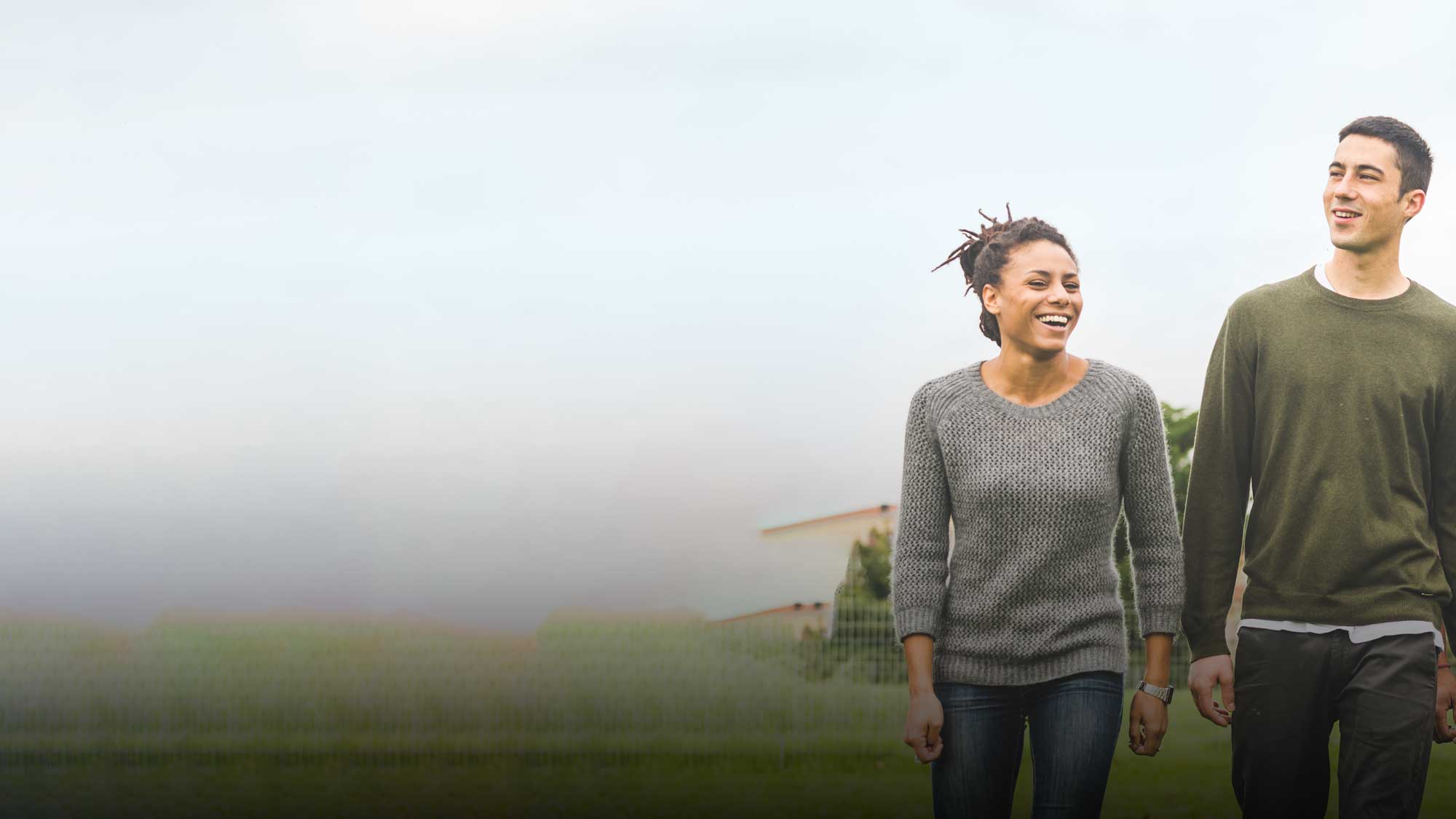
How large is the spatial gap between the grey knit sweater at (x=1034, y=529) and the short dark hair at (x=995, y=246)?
19 cm

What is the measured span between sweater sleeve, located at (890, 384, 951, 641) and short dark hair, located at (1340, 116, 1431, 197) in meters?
1.24

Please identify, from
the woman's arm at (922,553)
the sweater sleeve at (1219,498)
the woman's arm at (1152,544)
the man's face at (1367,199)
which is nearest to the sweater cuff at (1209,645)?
the sweater sleeve at (1219,498)

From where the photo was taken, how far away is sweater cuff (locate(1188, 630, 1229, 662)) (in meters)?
3.21

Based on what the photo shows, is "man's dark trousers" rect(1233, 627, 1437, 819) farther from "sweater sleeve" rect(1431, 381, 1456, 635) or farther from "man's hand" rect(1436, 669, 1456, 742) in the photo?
"sweater sleeve" rect(1431, 381, 1456, 635)

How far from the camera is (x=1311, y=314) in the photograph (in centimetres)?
324

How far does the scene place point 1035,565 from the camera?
9.64 ft

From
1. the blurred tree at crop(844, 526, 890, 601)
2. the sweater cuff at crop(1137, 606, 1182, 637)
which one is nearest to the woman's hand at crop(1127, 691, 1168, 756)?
the sweater cuff at crop(1137, 606, 1182, 637)

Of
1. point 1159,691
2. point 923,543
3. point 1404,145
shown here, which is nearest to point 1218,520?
point 1159,691

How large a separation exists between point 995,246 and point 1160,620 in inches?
33.4

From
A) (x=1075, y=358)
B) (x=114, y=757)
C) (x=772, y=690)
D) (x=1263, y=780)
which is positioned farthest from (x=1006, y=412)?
(x=114, y=757)

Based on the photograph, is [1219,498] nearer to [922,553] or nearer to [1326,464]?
A: [1326,464]

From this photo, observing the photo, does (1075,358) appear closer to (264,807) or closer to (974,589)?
(974,589)

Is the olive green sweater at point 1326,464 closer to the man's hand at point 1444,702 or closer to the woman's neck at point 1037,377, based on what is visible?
the man's hand at point 1444,702

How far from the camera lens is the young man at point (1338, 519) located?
309 centimetres
